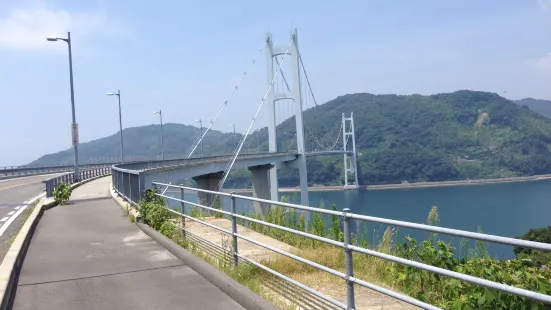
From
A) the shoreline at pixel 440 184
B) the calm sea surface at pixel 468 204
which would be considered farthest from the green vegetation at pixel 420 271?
the shoreline at pixel 440 184

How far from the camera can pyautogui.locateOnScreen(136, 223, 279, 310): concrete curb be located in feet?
16.6

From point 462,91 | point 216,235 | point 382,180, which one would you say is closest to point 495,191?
point 382,180

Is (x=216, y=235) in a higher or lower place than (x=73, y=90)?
lower

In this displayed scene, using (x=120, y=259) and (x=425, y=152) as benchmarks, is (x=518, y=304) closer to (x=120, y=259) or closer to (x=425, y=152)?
(x=120, y=259)

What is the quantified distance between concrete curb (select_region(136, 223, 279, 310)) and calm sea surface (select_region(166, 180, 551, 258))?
58.7 feet

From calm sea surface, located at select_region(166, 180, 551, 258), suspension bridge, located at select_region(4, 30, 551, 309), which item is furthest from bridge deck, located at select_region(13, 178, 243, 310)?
calm sea surface, located at select_region(166, 180, 551, 258)

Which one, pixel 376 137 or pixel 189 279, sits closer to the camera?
pixel 189 279

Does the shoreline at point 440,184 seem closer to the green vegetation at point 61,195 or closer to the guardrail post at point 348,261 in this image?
the green vegetation at point 61,195

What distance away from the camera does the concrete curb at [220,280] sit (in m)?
5.07

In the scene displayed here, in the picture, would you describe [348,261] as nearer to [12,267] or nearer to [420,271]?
[420,271]

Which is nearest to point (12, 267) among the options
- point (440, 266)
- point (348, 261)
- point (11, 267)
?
point (11, 267)

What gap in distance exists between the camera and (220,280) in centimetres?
610

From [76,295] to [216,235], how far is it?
3.70 meters

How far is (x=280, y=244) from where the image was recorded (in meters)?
8.59
